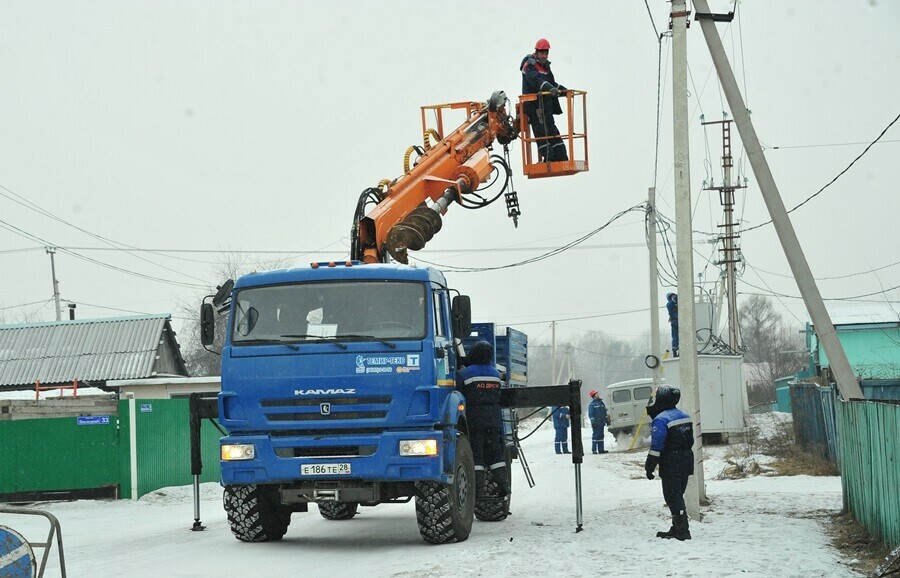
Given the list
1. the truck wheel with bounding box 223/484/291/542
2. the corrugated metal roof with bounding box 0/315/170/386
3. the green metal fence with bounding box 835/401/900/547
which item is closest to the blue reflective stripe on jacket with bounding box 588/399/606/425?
the corrugated metal roof with bounding box 0/315/170/386

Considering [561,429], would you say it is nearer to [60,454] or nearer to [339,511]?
[60,454]

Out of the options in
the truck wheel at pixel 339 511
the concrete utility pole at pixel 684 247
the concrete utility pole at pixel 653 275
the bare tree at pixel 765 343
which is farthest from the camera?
the bare tree at pixel 765 343

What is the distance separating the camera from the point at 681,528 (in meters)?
11.6

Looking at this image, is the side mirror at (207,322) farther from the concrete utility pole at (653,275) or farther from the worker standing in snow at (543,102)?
the concrete utility pole at (653,275)

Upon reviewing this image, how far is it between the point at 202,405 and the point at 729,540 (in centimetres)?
648

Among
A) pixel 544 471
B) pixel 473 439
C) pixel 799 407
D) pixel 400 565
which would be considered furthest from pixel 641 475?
pixel 400 565

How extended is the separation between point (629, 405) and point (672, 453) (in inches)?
1010

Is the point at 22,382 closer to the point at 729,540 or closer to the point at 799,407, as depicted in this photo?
the point at 799,407

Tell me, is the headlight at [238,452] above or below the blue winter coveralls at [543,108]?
below

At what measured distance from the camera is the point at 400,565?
10.0 meters

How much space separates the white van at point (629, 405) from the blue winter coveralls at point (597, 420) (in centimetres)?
319

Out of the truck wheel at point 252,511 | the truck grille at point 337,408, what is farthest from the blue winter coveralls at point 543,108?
the truck wheel at point 252,511

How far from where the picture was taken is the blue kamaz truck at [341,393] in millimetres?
10852

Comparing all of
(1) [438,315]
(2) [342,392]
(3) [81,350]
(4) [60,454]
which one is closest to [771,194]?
(1) [438,315]
